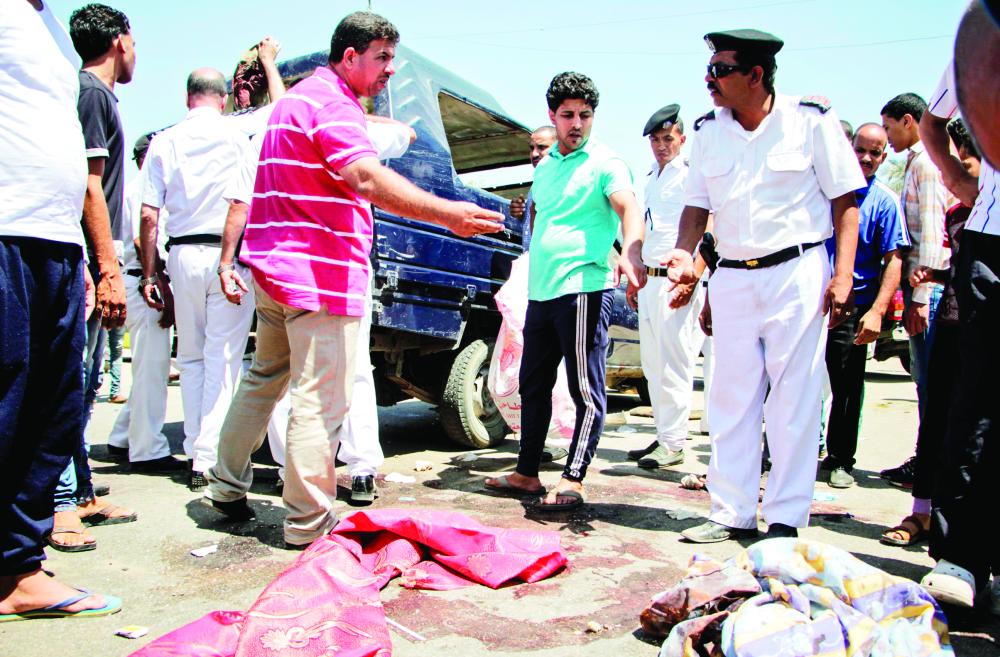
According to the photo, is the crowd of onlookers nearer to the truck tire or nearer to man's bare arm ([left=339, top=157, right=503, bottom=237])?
man's bare arm ([left=339, top=157, right=503, bottom=237])

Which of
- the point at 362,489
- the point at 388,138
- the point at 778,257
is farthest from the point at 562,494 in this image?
the point at 388,138

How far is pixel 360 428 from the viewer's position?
3809 millimetres

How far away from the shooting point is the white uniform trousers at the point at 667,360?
491cm

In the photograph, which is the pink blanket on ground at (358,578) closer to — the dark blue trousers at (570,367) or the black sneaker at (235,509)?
the black sneaker at (235,509)

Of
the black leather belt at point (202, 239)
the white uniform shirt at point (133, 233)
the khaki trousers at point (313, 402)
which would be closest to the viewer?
the khaki trousers at point (313, 402)

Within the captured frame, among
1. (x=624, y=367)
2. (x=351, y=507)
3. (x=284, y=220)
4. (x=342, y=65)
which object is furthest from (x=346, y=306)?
(x=624, y=367)

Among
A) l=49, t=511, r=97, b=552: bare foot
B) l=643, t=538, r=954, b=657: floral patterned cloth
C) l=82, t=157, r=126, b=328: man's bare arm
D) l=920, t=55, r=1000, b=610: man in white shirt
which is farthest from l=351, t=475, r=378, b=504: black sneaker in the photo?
l=920, t=55, r=1000, b=610: man in white shirt

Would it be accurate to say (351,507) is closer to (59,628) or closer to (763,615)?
(59,628)

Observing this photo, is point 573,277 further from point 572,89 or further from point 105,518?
point 105,518

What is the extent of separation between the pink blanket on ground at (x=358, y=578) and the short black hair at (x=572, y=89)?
222 cm

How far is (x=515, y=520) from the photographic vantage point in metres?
3.52

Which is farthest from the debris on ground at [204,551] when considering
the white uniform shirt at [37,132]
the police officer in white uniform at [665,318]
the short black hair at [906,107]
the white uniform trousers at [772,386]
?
the short black hair at [906,107]

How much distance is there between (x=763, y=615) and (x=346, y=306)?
1.81 metres

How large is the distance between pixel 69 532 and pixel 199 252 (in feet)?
5.45
